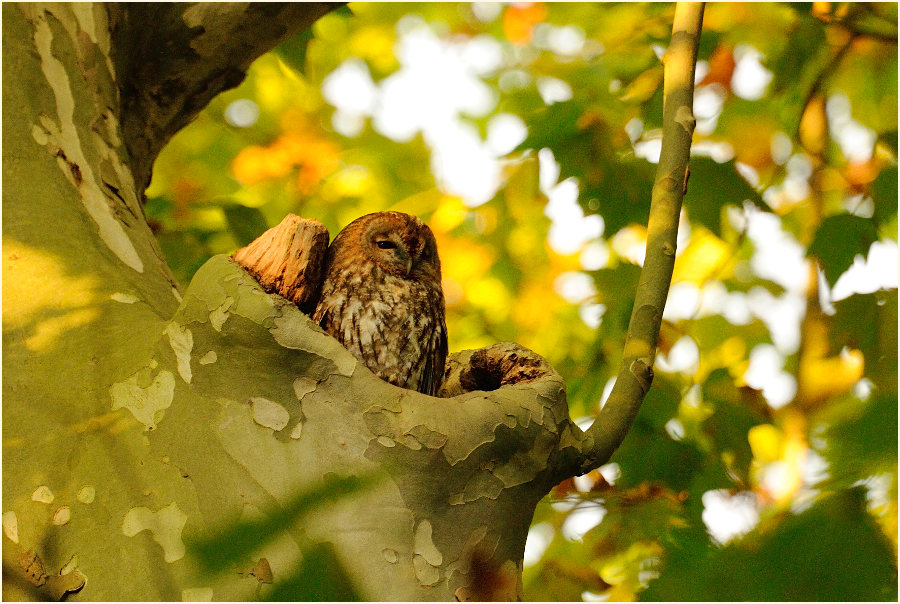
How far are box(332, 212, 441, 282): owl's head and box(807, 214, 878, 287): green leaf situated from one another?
1.33 m

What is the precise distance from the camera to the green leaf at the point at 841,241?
2.31 m

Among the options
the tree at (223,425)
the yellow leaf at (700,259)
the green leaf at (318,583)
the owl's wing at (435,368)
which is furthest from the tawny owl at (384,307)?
the yellow leaf at (700,259)

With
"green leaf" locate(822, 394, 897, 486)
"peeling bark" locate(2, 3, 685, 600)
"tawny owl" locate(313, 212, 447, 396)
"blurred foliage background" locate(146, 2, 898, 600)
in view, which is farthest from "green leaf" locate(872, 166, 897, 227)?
"green leaf" locate(822, 394, 897, 486)

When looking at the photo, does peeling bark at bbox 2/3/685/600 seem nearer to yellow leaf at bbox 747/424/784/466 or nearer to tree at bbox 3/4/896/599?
tree at bbox 3/4/896/599

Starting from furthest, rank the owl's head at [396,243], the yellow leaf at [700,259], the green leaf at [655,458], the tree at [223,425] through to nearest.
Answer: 1. the yellow leaf at [700,259]
2. the green leaf at [655,458]
3. the owl's head at [396,243]
4. the tree at [223,425]

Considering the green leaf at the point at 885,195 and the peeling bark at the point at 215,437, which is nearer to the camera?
the peeling bark at the point at 215,437

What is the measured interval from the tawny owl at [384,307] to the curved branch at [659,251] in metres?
0.47

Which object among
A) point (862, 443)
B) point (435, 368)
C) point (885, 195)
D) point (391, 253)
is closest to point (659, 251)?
point (435, 368)

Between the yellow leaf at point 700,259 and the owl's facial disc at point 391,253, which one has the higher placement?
the yellow leaf at point 700,259

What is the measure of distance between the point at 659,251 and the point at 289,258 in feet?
2.55

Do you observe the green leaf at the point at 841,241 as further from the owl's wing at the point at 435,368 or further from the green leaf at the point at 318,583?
the green leaf at the point at 318,583

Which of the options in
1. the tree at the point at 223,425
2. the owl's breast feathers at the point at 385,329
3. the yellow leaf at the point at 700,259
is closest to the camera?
the tree at the point at 223,425

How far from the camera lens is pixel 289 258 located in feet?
4.27

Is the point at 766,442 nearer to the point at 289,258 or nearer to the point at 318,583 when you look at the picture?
the point at 289,258
